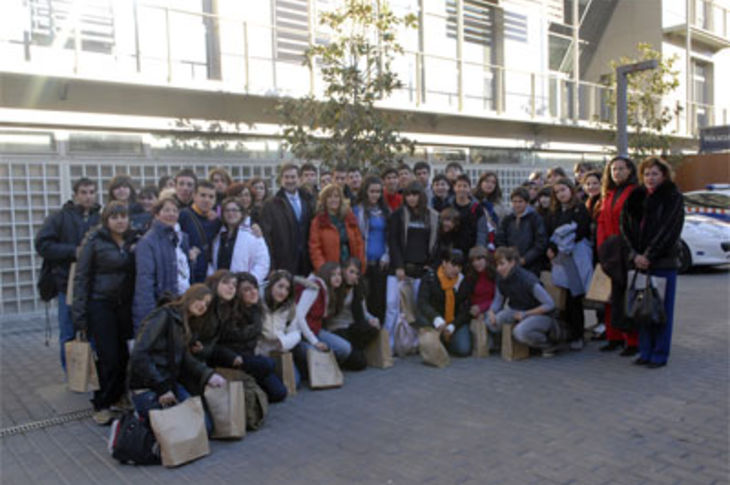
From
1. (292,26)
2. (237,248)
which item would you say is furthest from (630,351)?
(292,26)

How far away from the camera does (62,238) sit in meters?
5.91

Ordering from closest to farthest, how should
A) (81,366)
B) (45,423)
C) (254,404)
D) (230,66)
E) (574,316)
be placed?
(254,404), (45,423), (81,366), (574,316), (230,66)

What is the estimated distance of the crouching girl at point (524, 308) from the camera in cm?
665

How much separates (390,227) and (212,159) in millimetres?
5520

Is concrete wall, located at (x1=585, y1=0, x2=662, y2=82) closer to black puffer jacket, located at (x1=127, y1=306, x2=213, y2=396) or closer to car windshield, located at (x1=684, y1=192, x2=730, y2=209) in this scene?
car windshield, located at (x1=684, y1=192, x2=730, y2=209)

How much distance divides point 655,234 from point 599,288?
904 mm

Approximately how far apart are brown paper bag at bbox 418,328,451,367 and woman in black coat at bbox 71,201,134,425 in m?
2.89

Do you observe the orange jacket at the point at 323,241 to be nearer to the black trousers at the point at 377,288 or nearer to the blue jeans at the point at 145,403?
the black trousers at the point at 377,288

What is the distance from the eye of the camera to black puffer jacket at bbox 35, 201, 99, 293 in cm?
580

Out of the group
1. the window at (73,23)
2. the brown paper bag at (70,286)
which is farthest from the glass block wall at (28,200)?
the brown paper bag at (70,286)

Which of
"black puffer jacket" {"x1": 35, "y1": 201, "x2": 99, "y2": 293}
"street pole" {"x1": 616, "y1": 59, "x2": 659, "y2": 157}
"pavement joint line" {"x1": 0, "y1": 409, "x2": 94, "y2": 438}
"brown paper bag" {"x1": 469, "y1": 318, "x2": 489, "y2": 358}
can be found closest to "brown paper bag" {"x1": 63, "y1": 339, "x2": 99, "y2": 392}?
"pavement joint line" {"x1": 0, "y1": 409, "x2": 94, "y2": 438}

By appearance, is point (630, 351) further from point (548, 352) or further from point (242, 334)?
point (242, 334)

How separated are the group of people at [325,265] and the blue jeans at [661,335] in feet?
0.05

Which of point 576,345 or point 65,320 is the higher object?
point 65,320
